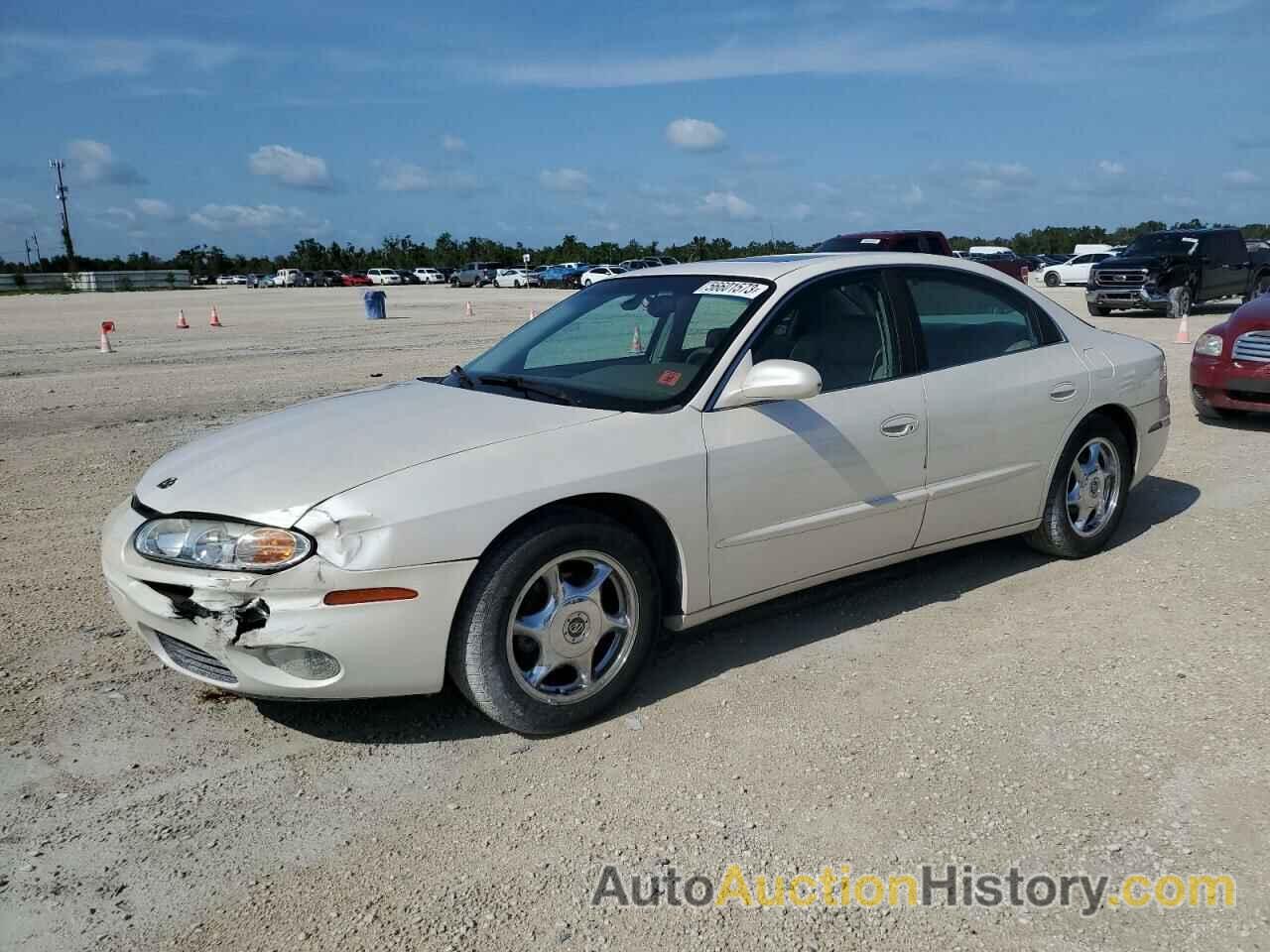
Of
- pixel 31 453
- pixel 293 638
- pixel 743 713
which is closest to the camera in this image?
pixel 293 638

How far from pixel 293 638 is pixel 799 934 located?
65.0 inches

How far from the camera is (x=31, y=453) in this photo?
848 centimetres

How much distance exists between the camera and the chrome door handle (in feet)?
14.1

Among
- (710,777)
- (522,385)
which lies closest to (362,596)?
(710,777)

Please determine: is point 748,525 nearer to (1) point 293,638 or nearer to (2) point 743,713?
(2) point 743,713

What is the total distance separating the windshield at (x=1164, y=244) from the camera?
824 inches

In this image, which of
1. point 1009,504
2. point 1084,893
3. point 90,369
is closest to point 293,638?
point 1084,893

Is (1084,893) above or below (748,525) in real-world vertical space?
below

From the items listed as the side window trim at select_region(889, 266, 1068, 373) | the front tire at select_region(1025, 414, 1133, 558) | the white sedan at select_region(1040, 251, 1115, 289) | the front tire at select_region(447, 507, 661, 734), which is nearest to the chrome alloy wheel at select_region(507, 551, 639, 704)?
the front tire at select_region(447, 507, 661, 734)

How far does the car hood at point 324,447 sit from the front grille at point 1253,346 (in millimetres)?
6889

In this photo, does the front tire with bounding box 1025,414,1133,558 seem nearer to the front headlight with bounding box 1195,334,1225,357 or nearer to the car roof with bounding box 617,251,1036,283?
the car roof with bounding box 617,251,1036,283

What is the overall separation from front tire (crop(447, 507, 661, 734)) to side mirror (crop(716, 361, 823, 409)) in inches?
26.2

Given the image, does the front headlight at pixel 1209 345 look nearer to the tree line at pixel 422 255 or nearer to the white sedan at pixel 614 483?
the white sedan at pixel 614 483

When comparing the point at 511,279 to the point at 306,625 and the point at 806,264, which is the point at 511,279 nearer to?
the point at 806,264
